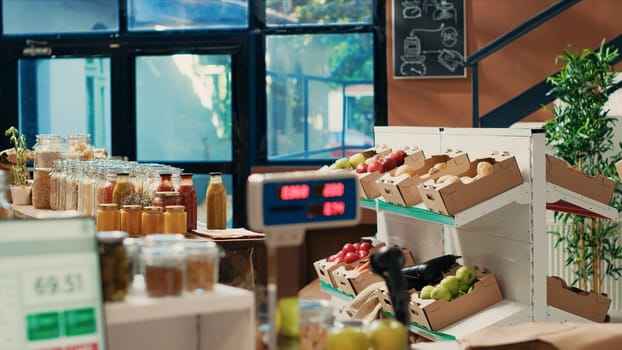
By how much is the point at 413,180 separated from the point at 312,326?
2.54 metres

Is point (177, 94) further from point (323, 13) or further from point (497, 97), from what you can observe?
point (497, 97)

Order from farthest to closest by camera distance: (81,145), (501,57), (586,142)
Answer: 1. (501,57)
2. (586,142)
3. (81,145)

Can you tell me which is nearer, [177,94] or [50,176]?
[50,176]

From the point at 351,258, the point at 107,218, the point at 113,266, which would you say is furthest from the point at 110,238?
the point at 351,258

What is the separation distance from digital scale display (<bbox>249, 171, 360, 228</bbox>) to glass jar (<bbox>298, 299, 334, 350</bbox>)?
20 centimetres

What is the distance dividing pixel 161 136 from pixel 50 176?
3.34m

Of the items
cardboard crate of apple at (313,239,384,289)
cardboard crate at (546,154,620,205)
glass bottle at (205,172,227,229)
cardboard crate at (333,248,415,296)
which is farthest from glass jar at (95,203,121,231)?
cardboard crate at (546,154,620,205)

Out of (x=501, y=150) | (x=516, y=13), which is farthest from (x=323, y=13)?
(x=501, y=150)

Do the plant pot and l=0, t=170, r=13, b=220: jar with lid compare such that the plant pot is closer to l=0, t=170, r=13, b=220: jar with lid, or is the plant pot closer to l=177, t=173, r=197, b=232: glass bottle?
l=177, t=173, r=197, b=232: glass bottle

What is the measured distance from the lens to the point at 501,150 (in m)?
4.32

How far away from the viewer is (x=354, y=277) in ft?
16.4

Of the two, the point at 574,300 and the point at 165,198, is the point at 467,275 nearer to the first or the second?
the point at 574,300

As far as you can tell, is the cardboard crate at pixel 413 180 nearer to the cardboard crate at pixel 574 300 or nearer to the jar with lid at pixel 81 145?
the cardboard crate at pixel 574 300

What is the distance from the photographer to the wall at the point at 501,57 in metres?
7.70
